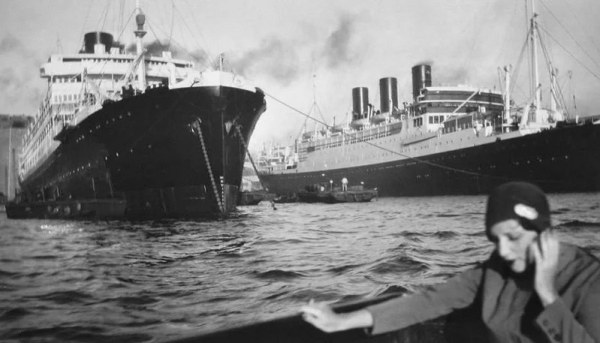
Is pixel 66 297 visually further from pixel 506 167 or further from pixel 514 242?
pixel 506 167

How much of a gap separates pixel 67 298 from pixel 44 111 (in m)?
25.1

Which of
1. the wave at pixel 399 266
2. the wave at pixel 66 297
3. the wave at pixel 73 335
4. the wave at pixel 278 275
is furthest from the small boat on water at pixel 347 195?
the wave at pixel 73 335

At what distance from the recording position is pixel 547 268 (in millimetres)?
1430

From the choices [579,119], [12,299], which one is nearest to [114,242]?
[12,299]

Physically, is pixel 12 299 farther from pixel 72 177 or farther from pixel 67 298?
pixel 72 177

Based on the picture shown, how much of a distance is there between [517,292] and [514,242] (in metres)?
0.19

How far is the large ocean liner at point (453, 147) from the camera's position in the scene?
27.0 meters

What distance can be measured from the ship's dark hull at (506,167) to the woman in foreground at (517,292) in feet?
94.6

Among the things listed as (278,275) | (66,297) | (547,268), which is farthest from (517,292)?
(66,297)

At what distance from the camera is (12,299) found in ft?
17.5

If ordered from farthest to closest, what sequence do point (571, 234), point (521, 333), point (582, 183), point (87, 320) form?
point (582, 183) → point (571, 234) → point (87, 320) → point (521, 333)

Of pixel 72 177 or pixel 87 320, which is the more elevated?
pixel 72 177

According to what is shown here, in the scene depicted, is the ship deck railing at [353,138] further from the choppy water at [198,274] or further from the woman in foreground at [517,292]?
the woman in foreground at [517,292]

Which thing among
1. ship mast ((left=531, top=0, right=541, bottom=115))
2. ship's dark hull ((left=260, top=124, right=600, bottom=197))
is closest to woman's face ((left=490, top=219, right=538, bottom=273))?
ship's dark hull ((left=260, top=124, right=600, bottom=197))
